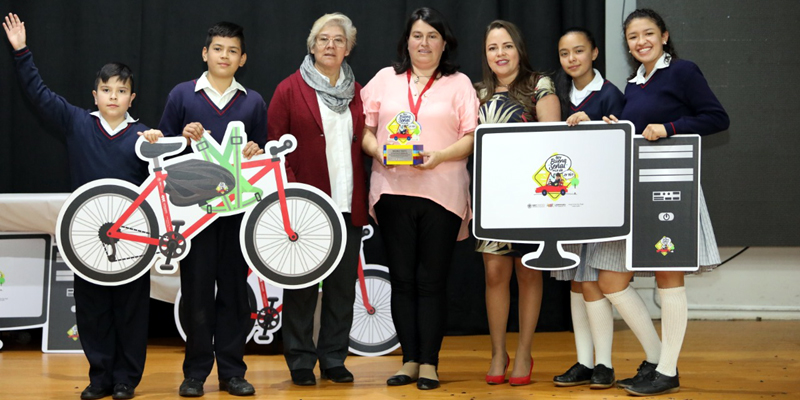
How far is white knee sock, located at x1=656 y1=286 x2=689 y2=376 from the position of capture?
119 inches

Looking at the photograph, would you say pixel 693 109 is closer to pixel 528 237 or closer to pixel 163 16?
pixel 528 237

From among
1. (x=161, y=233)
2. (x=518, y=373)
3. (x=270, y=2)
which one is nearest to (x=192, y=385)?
(x=161, y=233)

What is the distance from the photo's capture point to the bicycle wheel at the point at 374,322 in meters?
4.12

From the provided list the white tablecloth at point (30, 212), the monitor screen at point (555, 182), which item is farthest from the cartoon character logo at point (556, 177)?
the white tablecloth at point (30, 212)

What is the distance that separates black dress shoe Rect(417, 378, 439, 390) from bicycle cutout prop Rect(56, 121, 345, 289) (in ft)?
1.94

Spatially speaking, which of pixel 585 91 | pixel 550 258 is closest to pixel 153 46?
pixel 585 91

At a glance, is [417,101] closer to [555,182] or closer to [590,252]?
[555,182]

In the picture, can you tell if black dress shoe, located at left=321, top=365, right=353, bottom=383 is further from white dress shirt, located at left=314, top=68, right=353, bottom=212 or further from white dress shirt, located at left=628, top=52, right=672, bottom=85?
white dress shirt, located at left=628, top=52, right=672, bottom=85

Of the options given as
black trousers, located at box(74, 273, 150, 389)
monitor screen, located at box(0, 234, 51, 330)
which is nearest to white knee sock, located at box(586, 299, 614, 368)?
black trousers, located at box(74, 273, 150, 389)

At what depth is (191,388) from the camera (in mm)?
2965

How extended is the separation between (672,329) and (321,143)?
1609mm

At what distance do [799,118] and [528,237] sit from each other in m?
2.80

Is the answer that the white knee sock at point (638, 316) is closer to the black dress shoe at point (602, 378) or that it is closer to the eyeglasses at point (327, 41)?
the black dress shoe at point (602, 378)

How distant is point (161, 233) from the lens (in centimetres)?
297
